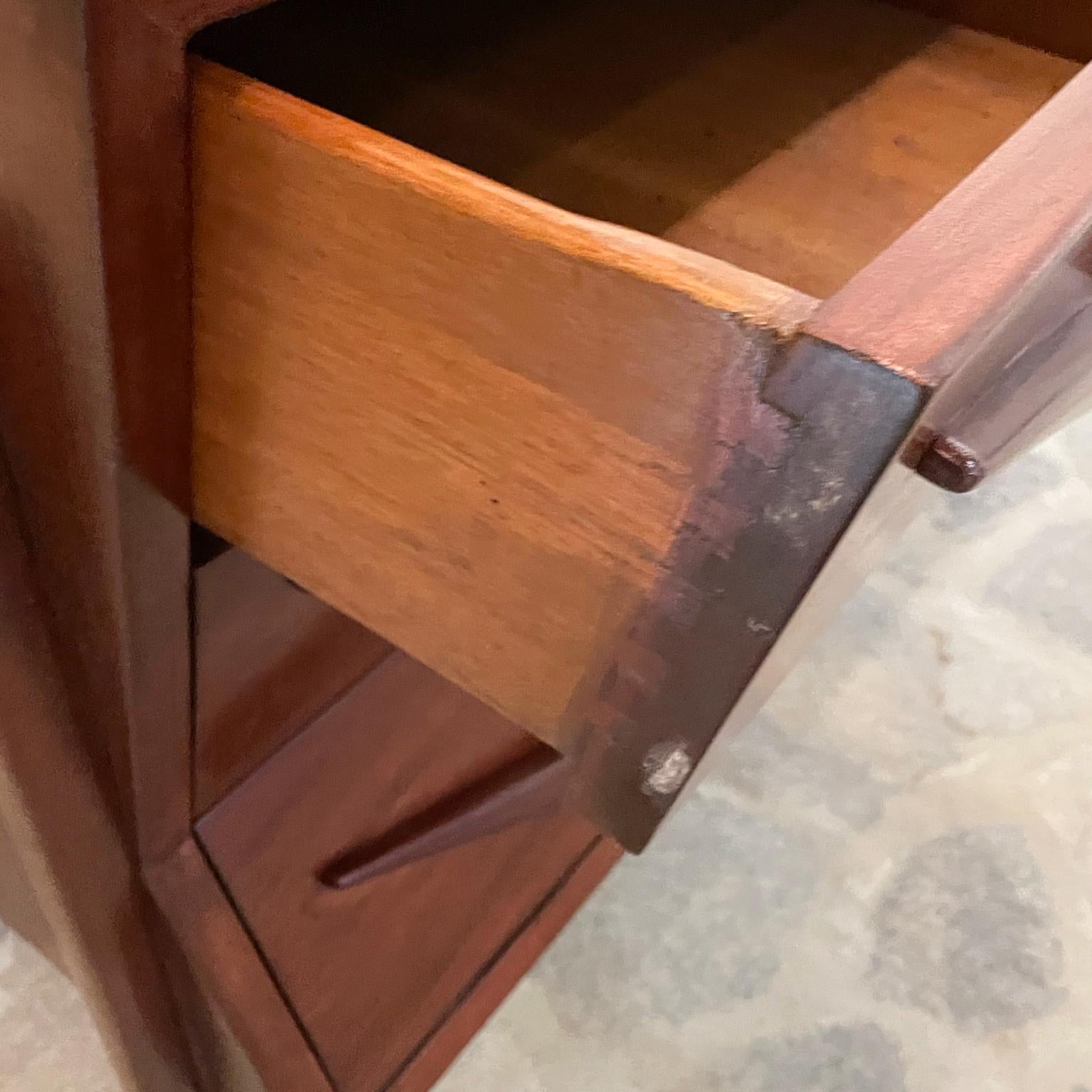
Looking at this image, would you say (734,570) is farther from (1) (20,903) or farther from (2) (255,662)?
(1) (20,903)

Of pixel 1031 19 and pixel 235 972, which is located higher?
pixel 1031 19

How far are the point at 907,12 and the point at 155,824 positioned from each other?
0.65 m

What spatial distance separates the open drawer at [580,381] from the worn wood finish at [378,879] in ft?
1.03

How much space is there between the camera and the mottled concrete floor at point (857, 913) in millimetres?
994

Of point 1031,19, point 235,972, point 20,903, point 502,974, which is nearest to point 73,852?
point 235,972

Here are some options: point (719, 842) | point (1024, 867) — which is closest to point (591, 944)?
point (719, 842)

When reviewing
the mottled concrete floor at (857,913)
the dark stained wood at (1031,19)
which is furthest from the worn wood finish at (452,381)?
the mottled concrete floor at (857,913)

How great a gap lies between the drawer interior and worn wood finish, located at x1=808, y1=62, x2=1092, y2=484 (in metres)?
0.14

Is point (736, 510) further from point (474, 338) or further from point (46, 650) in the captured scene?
point (46, 650)

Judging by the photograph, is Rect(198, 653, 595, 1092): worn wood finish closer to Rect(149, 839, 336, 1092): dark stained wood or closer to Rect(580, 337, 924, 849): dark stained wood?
Rect(149, 839, 336, 1092): dark stained wood

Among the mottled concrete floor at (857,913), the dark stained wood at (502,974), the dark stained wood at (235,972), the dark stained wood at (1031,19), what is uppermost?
the dark stained wood at (1031,19)

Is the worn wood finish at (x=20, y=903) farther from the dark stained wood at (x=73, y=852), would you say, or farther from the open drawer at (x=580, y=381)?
the open drawer at (x=580, y=381)

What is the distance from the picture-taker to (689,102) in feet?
1.78

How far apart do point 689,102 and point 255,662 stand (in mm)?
373
